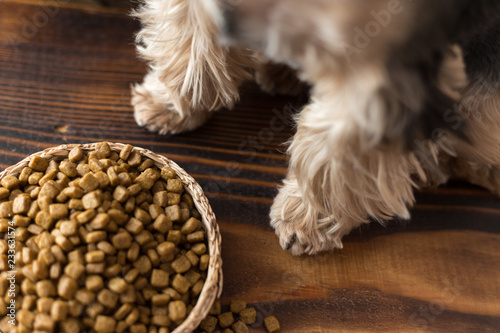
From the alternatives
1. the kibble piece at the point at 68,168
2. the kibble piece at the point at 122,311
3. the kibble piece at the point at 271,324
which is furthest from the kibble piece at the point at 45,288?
the kibble piece at the point at 271,324

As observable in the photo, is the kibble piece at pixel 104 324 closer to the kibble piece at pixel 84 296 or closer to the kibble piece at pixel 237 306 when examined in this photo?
the kibble piece at pixel 84 296

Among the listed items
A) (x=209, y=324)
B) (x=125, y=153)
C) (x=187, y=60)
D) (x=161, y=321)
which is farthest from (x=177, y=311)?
(x=187, y=60)

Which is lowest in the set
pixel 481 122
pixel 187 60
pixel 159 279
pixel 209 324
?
pixel 209 324

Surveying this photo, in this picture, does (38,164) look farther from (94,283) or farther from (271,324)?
(271,324)

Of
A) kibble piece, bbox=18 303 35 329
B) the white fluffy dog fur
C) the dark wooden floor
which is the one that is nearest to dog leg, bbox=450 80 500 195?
the white fluffy dog fur

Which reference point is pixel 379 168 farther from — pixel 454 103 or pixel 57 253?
pixel 57 253

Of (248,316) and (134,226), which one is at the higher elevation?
(134,226)
